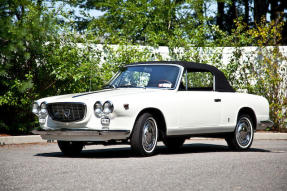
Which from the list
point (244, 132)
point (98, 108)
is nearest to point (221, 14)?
point (244, 132)

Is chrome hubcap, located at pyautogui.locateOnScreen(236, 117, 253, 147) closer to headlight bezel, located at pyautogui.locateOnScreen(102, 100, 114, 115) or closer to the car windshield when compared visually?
the car windshield

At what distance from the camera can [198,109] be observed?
32.7ft

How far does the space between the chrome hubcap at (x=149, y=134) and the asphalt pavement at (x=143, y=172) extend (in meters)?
0.22

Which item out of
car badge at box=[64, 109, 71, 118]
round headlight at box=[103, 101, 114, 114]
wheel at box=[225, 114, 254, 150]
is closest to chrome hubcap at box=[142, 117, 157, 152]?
round headlight at box=[103, 101, 114, 114]

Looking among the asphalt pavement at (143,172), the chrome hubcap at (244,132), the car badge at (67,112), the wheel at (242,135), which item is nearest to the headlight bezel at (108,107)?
the car badge at (67,112)

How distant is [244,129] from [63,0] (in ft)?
46.0

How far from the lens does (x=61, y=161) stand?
845 centimetres

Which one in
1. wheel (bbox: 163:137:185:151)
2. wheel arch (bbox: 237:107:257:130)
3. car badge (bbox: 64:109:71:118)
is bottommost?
wheel (bbox: 163:137:185:151)

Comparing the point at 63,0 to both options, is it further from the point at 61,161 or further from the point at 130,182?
the point at 130,182

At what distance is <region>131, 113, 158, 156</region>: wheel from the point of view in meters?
8.77

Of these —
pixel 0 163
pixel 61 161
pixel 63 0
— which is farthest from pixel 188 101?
pixel 63 0

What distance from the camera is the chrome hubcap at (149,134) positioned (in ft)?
29.6

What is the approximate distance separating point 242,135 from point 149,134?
2.78 m

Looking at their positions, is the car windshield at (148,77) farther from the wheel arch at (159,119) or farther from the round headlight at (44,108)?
the round headlight at (44,108)
